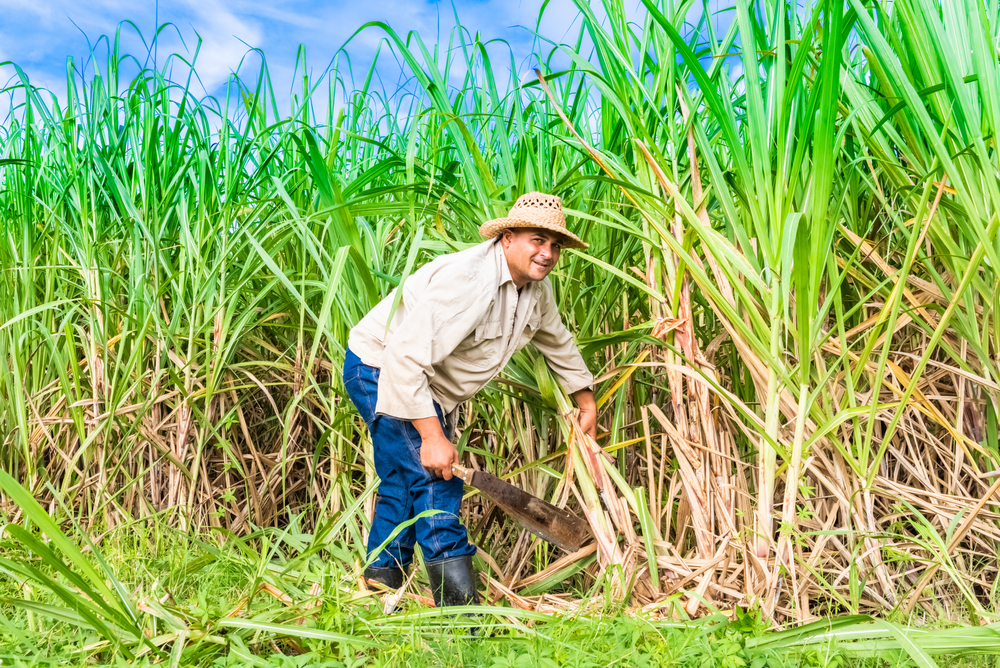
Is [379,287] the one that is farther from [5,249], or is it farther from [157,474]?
[5,249]

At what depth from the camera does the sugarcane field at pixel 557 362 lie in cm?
140

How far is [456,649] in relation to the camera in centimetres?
147

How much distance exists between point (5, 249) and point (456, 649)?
220 cm

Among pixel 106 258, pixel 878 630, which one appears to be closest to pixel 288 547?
pixel 106 258

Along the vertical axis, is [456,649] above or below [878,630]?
below

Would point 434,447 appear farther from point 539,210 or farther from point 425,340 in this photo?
point 539,210

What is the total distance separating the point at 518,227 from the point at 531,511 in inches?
28.5

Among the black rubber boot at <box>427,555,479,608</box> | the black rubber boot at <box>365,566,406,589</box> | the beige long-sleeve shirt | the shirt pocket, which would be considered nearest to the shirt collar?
the beige long-sleeve shirt

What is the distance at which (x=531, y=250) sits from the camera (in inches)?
71.8

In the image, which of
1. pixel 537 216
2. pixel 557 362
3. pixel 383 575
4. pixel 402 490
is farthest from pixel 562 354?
pixel 383 575

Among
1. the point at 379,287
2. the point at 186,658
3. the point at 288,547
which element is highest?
the point at 379,287

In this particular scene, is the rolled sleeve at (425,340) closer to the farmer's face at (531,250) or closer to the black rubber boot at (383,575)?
the farmer's face at (531,250)

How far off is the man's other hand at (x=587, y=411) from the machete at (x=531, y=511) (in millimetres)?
227

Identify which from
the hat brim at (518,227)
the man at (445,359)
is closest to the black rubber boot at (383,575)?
the man at (445,359)
